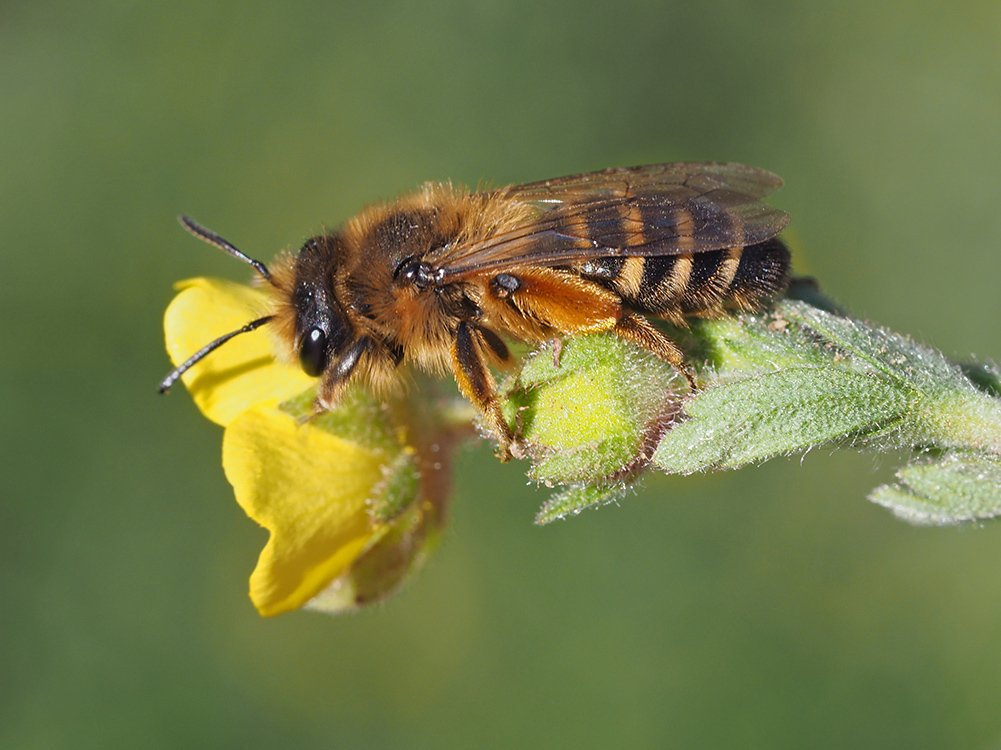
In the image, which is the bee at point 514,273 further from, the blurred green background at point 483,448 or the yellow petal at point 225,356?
the blurred green background at point 483,448

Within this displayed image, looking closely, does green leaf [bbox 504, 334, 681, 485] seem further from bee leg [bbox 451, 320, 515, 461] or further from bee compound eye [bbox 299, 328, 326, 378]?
bee compound eye [bbox 299, 328, 326, 378]

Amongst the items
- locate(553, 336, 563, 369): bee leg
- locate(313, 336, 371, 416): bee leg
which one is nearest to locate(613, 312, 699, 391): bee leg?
locate(553, 336, 563, 369): bee leg

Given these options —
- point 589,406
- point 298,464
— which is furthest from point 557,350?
point 298,464

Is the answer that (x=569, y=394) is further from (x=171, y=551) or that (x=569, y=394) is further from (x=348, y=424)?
(x=171, y=551)

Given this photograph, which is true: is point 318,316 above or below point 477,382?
above

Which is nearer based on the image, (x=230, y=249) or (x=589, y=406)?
(x=589, y=406)

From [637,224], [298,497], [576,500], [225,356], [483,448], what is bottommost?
[483,448]

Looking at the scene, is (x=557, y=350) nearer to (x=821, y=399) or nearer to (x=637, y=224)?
(x=637, y=224)

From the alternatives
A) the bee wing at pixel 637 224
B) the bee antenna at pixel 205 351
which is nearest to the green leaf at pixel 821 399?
the bee wing at pixel 637 224
